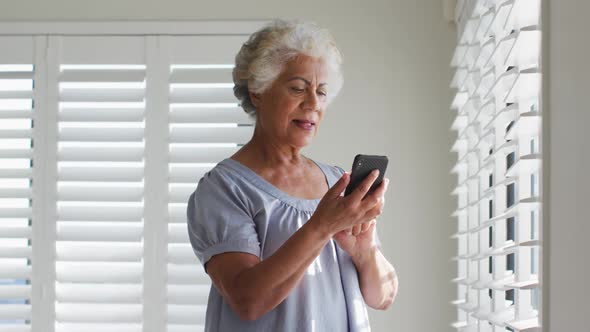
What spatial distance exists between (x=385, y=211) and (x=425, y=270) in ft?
0.81

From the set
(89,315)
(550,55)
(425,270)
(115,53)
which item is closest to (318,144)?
(425,270)


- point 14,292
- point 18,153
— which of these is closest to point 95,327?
point 14,292

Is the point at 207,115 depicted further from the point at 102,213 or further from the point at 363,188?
the point at 363,188

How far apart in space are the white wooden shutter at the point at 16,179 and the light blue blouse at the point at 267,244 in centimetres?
163

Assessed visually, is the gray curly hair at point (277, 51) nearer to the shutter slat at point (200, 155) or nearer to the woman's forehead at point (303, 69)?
the woman's forehead at point (303, 69)

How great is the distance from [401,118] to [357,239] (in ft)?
4.56

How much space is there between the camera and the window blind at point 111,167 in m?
3.24

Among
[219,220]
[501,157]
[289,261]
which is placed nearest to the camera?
[289,261]

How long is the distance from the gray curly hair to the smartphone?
1.00 feet

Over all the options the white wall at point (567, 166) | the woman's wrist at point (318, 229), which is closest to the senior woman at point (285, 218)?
the woman's wrist at point (318, 229)

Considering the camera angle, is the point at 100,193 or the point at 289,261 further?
the point at 100,193

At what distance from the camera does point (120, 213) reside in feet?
10.7

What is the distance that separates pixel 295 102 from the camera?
6.17 ft

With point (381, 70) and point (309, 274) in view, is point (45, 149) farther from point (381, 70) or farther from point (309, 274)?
point (309, 274)
